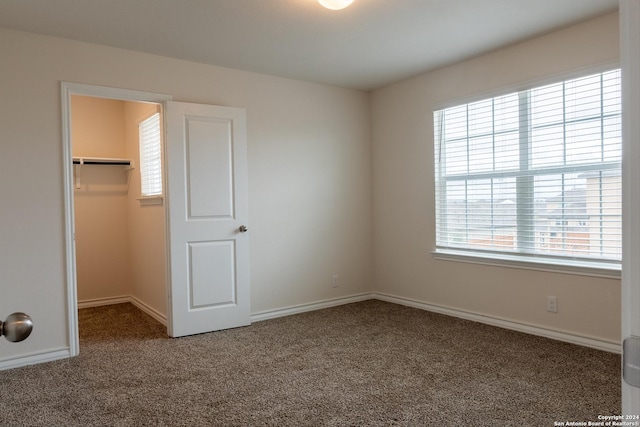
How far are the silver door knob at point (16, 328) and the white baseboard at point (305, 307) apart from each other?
3.51m

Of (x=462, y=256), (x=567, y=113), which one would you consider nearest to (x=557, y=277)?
(x=462, y=256)

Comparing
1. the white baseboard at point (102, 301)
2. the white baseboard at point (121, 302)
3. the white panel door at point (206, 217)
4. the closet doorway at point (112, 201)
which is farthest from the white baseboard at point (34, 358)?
the white baseboard at point (102, 301)

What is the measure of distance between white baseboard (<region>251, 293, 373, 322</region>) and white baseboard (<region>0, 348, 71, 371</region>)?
158cm

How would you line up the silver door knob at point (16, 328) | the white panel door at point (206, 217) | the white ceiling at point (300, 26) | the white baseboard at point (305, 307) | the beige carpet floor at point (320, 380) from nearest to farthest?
the silver door knob at point (16, 328) → the beige carpet floor at point (320, 380) → the white ceiling at point (300, 26) → the white panel door at point (206, 217) → the white baseboard at point (305, 307)

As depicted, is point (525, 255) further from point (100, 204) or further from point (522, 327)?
point (100, 204)

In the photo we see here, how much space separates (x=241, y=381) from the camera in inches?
108

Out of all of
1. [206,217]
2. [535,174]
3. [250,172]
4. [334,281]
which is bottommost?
[334,281]

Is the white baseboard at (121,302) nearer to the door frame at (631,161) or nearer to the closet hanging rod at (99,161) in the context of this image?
the closet hanging rod at (99,161)

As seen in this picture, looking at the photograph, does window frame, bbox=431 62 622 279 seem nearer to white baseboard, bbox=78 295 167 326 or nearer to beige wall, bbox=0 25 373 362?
beige wall, bbox=0 25 373 362

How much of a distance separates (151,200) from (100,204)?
1083 mm

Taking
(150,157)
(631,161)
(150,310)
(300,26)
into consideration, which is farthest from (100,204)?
(631,161)

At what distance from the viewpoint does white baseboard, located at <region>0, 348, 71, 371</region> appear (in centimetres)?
305

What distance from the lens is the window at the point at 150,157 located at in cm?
430

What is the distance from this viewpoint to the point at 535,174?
3.55 metres
